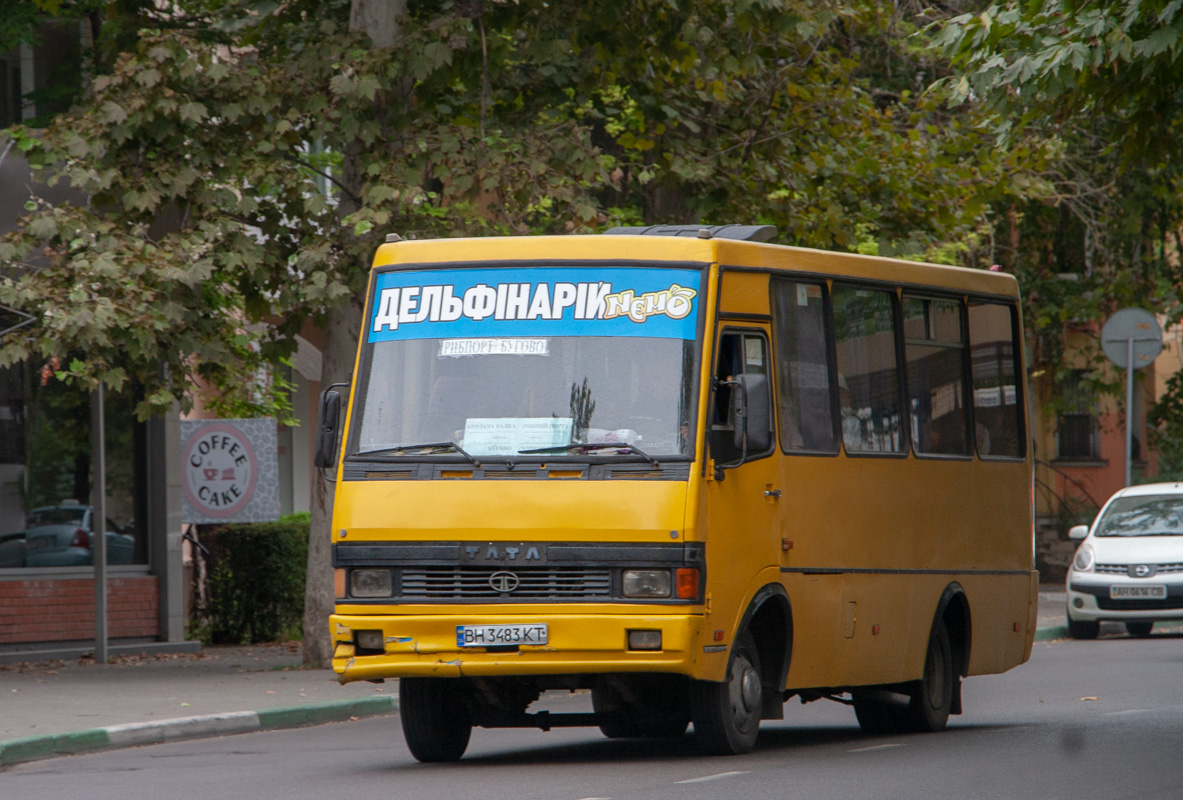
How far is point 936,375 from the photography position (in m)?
13.2

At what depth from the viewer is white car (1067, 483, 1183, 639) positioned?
22.4 m

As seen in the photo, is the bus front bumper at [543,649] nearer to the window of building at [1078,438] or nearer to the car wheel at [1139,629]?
the car wheel at [1139,629]

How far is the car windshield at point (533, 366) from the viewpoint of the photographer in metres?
10.5

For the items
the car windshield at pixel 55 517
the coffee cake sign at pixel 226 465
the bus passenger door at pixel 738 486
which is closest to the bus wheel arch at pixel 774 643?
the bus passenger door at pixel 738 486

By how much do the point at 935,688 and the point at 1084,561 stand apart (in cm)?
1031

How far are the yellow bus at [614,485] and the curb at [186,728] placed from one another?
2.82 m

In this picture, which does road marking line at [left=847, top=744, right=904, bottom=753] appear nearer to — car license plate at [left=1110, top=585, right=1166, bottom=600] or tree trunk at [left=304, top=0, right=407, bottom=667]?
tree trunk at [left=304, top=0, right=407, bottom=667]

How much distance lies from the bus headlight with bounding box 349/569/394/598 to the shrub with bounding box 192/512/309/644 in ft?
39.8

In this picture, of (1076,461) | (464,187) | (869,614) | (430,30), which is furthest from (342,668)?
(1076,461)

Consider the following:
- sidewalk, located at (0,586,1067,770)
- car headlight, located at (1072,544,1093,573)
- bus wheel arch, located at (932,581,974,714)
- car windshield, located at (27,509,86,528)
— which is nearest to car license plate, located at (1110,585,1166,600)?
car headlight, located at (1072,544,1093,573)

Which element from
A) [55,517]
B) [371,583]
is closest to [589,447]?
[371,583]

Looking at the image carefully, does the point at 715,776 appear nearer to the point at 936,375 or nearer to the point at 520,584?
the point at 520,584

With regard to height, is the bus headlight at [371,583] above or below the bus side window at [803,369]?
below

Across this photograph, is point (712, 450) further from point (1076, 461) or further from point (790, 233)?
point (1076, 461)
